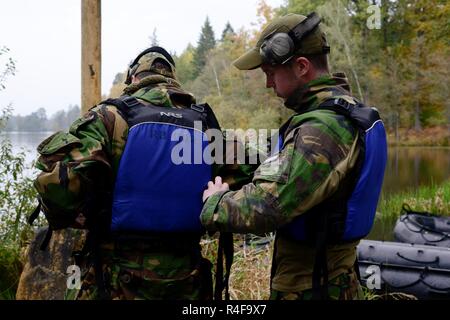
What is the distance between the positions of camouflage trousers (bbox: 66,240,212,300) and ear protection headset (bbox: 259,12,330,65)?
1106mm

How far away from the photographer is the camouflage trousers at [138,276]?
2441 millimetres

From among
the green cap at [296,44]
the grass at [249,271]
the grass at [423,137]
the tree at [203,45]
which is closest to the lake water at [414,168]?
the grass at [423,137]

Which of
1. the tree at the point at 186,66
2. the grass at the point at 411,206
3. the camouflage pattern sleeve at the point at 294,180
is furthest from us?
the tree at the point at 186,66

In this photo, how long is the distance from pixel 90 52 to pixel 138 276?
2.78 m

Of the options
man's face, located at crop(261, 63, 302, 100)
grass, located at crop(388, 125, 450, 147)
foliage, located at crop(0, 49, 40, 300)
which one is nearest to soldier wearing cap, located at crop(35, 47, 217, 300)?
man's face, located at crop(261, 63, 302, 100)

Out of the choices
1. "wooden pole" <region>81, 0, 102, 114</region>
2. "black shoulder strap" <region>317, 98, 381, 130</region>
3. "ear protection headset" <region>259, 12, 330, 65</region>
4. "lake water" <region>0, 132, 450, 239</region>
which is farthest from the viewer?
"lake water" <region>0, 132, 450, 239</region>

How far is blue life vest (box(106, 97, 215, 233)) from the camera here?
2.37 metres

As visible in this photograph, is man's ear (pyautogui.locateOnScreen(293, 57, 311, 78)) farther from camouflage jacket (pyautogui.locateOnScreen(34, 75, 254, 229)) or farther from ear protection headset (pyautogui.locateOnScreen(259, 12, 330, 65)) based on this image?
camouflage jacket (pyautogui.locateOnScreen(34, 75, 254, 229))

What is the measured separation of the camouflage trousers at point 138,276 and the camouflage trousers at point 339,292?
512 mm

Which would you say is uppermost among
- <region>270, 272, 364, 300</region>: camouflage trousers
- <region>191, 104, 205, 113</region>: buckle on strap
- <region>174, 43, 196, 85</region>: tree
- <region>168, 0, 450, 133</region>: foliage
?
<region>174, 43, 196, 85</region>: tree

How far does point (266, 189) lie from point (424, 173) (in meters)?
23.8

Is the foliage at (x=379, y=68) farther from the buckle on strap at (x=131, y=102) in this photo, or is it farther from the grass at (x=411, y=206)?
the buckle on strap at (x=131, y=102)

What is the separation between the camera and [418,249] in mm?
6336
